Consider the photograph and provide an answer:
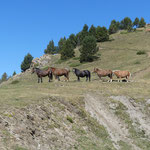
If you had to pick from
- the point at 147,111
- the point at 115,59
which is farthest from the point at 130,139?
the point at 115,59

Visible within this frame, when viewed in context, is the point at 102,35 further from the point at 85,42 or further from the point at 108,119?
the point at 108,119

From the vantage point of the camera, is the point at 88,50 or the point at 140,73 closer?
the point at 140,73

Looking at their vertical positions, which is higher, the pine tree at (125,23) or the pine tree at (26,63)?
the pine tree at (125,23)

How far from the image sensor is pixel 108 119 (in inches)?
947

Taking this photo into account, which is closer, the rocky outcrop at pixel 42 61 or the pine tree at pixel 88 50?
the pine tree at pixel 88 50

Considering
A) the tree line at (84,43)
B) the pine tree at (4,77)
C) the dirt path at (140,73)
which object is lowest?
the dirt path at (140,73)

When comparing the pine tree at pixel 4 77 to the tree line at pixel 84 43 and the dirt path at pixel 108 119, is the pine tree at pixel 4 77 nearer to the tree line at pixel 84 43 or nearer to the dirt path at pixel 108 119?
the tree line at pixel 84 43

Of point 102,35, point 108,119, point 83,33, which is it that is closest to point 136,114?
point 108,119

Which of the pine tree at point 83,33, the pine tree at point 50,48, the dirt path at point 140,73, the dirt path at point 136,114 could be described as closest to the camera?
the dirt path at point 136,114

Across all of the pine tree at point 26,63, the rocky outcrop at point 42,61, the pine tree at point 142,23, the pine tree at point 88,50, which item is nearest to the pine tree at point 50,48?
the pine tree at point 26,63

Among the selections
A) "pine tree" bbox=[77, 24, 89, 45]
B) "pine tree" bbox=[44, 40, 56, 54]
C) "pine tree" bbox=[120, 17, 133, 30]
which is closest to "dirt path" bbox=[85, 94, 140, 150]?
"pine tree" bbox=[77, 24, 89, 45]

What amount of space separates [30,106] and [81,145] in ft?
17.6

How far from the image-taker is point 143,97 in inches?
1112

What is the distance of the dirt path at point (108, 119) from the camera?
2092 centimetres
